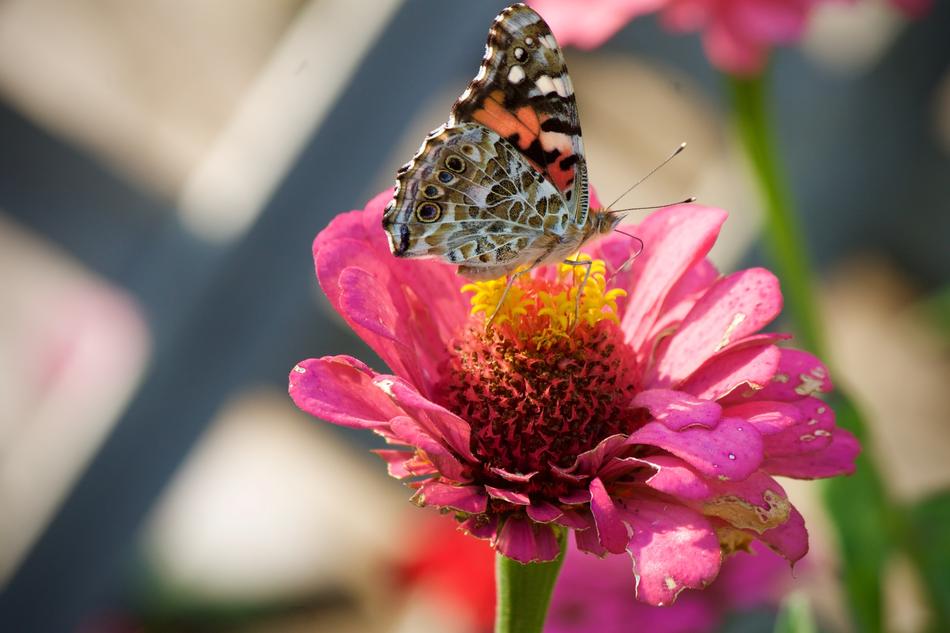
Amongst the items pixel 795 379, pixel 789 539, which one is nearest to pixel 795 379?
pixel 795 379

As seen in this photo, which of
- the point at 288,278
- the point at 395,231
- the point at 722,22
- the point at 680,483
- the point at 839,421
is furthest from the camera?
the point at 288,278

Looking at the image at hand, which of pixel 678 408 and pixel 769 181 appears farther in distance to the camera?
pixel 769 181

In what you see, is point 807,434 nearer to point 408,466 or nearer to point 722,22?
point 408,466

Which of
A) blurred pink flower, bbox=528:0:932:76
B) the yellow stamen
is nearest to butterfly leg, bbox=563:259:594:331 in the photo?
the yellow stamen

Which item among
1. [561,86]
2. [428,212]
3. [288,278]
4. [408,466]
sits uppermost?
[561,86]

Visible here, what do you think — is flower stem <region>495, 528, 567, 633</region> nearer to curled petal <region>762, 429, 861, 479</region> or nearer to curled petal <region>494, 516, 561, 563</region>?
curled petal <region>494, 516, 561, 563</region>

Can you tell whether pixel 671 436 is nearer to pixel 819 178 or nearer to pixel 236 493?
pixel 819 178
